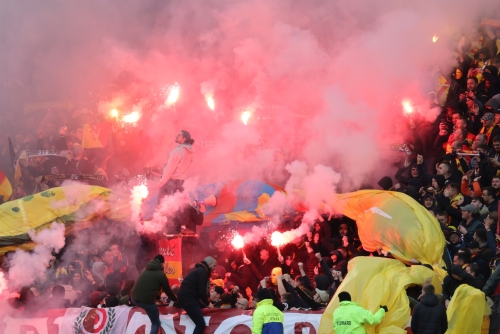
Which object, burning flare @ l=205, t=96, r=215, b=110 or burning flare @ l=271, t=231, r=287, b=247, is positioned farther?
burning flare @ l=205, t=96, r=215, b=110

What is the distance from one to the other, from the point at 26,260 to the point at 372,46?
7.20 meters

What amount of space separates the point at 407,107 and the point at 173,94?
5523 mm

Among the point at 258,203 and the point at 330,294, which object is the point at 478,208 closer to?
the point at 330,294

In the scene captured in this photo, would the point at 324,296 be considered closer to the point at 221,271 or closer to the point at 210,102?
the point at 221,271

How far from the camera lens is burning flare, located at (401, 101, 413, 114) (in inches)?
445

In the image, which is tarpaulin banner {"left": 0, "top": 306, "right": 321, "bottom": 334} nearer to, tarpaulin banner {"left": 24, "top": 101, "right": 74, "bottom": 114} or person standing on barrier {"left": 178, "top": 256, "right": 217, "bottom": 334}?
person standing on barrier {"left": 178, "top": 256, "right": 217, "bottom": 334}

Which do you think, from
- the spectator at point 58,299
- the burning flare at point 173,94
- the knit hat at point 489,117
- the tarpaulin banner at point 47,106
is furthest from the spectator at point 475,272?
the tarpaulin banner at point 47,106

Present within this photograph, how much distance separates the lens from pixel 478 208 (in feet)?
27.3

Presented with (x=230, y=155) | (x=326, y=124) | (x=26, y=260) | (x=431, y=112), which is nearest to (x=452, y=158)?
(x=431, y=112)

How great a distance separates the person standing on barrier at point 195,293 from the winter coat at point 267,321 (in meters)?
0.95

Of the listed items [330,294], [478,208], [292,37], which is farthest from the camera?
[292,37]

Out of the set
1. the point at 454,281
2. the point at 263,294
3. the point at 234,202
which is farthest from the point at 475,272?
the point at 234,202

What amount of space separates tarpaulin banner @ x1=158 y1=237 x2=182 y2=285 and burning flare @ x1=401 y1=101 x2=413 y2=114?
179 inches

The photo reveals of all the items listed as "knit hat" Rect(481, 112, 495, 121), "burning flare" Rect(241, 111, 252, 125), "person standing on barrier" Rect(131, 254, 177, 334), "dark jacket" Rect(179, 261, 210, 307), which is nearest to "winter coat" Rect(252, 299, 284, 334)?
"dark jacket" Rect(179, 261, 210, 307)
